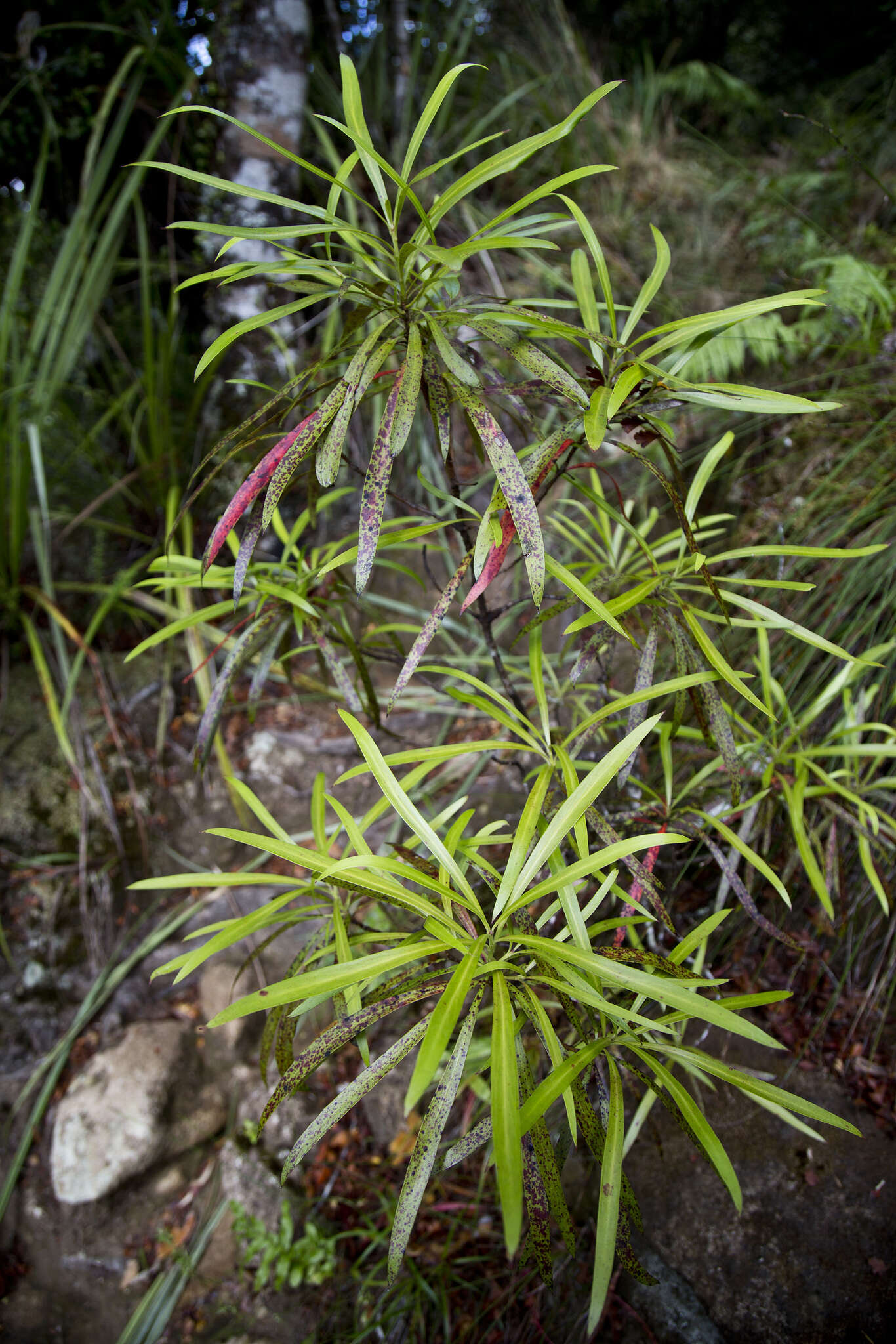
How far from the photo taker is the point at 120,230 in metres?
Answer: 2.07

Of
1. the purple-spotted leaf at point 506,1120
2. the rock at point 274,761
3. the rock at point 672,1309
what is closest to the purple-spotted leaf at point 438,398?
the purple-spotted leaf at point 506,1120

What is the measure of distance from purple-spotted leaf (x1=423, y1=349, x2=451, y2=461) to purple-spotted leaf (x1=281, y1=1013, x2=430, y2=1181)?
22.7 inches

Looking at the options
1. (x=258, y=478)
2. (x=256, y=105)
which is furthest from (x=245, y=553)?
(x=256, y=105)

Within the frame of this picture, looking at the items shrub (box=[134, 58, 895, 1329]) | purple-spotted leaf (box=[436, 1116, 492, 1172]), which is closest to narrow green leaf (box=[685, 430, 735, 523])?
shrub (box=[134, 58, 895, 1329])

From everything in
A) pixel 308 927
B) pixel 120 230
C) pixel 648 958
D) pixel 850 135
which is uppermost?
pixel 850 135

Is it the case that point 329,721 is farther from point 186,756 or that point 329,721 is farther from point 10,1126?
point 10,1126

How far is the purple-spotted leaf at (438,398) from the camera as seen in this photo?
2.25 feet

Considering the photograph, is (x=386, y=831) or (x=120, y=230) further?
(x=120, y=230)

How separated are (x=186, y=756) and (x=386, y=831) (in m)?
0.69

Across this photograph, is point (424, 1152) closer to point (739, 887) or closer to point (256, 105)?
point (739, 887)

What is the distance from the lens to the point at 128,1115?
1.53 m

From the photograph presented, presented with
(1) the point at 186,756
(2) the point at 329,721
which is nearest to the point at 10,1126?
(1) the point at 186,756

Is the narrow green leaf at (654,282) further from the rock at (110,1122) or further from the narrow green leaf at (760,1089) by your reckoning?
the rock at (110,1122)

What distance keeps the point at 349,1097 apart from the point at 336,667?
1.60 ft
